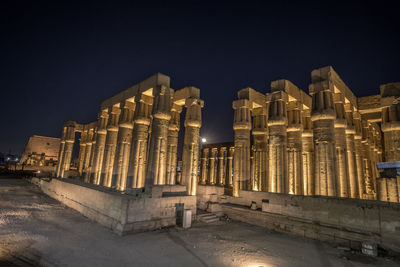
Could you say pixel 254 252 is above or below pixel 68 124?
below

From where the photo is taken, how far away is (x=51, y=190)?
15.8 meters

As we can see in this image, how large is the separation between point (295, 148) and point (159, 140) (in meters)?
9.40

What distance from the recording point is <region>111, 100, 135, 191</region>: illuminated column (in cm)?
1488

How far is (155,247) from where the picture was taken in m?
6.59

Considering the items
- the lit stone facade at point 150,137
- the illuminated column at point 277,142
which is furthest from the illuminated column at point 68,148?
the illuminated column at point 277,142

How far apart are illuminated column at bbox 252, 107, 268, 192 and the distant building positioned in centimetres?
3850

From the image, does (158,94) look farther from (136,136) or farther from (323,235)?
(323,235)

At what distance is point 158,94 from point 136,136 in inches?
138

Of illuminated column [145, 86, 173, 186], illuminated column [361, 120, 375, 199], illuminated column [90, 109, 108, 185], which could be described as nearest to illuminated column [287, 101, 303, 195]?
illuminated column [361, 120, 375, 199]

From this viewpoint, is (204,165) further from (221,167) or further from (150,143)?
(150,143)

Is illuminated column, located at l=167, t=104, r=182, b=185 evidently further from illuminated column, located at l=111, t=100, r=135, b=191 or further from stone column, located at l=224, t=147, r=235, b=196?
stone column, located at l=224, t=147, r=235, b=196

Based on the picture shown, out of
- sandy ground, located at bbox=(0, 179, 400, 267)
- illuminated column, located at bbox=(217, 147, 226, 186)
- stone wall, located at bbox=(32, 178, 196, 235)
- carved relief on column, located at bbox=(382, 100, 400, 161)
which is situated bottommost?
sandy ground, located at bbox=(0, 179, 400, 267)

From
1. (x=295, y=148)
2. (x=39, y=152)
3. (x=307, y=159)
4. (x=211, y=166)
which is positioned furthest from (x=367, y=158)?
(x=39, y=152)

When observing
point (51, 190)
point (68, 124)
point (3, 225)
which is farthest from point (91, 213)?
point (68, 124)
